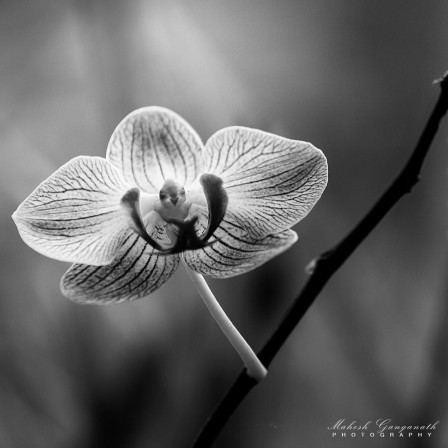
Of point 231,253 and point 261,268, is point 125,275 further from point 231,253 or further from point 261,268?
point 261,268

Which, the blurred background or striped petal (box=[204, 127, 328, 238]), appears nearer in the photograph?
striped petal (box=[204, 127, 328, 238])

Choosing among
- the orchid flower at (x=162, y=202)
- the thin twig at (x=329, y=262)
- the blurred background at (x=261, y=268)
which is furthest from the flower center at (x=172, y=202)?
the blurred background at (x=261, y=268)

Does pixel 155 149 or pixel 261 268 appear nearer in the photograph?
pixel 155 149

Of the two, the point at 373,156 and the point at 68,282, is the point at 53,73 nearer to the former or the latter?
the point at 373,156

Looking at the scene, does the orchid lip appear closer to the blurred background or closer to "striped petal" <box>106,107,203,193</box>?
"striped petal" <box>106,107,203,193</box>

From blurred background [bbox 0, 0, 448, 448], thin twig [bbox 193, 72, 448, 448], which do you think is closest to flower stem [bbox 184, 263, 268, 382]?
thin twig [bbox 193, 72, 448, 448]

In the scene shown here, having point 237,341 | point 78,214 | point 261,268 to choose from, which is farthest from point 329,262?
point 261,268
